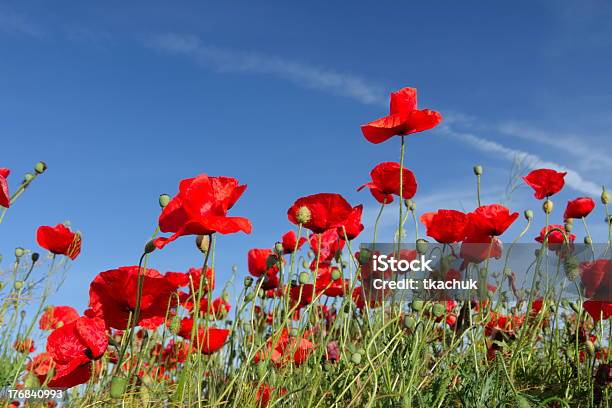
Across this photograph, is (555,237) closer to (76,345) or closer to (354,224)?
(354,224)

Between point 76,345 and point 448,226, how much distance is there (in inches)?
52.5

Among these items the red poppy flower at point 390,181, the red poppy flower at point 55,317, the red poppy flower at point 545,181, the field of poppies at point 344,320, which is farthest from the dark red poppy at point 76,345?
the red poppy flower at point 545,181

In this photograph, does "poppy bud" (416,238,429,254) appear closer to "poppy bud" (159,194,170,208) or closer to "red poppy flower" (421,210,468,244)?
"red poppy flower" (421,210,468,244)

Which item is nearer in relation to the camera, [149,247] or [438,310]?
[149,247]

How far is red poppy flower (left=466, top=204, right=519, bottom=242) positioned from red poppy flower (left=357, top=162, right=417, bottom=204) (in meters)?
0.25

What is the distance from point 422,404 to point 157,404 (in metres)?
0.80

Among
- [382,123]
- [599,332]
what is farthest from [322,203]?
[599,332]

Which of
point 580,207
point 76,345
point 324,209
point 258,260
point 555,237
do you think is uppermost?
point 580,207

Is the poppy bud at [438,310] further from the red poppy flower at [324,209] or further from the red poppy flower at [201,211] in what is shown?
the red poppy flower at [201,211]

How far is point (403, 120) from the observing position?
6.78ft

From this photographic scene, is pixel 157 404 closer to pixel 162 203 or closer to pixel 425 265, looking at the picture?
pixel 162 203

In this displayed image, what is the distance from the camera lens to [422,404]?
1.75m

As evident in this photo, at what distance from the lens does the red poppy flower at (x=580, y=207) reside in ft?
9.48

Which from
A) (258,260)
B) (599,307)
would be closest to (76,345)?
(258,260)
